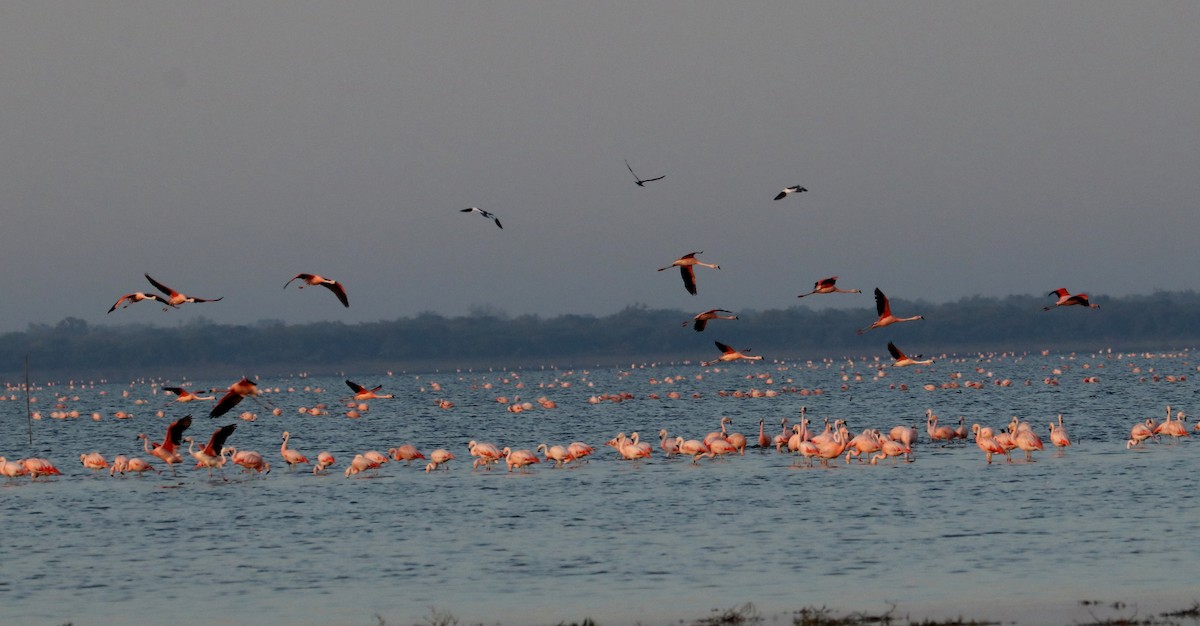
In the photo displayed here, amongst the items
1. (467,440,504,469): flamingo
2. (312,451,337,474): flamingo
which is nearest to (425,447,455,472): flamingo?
(467,440,504,469): flamingo

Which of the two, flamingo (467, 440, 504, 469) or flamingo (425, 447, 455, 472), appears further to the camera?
flamingo (425, 447, 455, 472)

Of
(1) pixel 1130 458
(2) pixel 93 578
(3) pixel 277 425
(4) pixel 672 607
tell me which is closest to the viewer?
(4) pixel 672 607

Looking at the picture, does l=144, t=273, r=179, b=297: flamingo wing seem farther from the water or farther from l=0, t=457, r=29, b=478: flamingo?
l=0, t=457, r=29, b=478: flamingo

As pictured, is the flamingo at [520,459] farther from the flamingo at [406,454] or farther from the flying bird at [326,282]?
the flying bird at [326,282]

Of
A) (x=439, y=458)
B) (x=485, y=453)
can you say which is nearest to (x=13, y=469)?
(x=439, y=458)

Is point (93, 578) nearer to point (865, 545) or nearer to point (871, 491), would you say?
point (865, 545)

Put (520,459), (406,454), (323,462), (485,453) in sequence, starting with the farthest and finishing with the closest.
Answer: (406,454) → (323,462) → (485,453) → (520,459)

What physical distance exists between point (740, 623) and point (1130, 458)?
23441 millimetres

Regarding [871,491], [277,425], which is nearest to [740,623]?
[871,491]

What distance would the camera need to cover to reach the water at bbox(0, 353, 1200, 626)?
18.2 m

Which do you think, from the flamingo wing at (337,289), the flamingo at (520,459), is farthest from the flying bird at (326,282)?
the flamingo at (520,459)

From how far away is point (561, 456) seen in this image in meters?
38.6

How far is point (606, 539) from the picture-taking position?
23.8 m

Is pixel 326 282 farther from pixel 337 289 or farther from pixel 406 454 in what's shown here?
pixel 406 454
